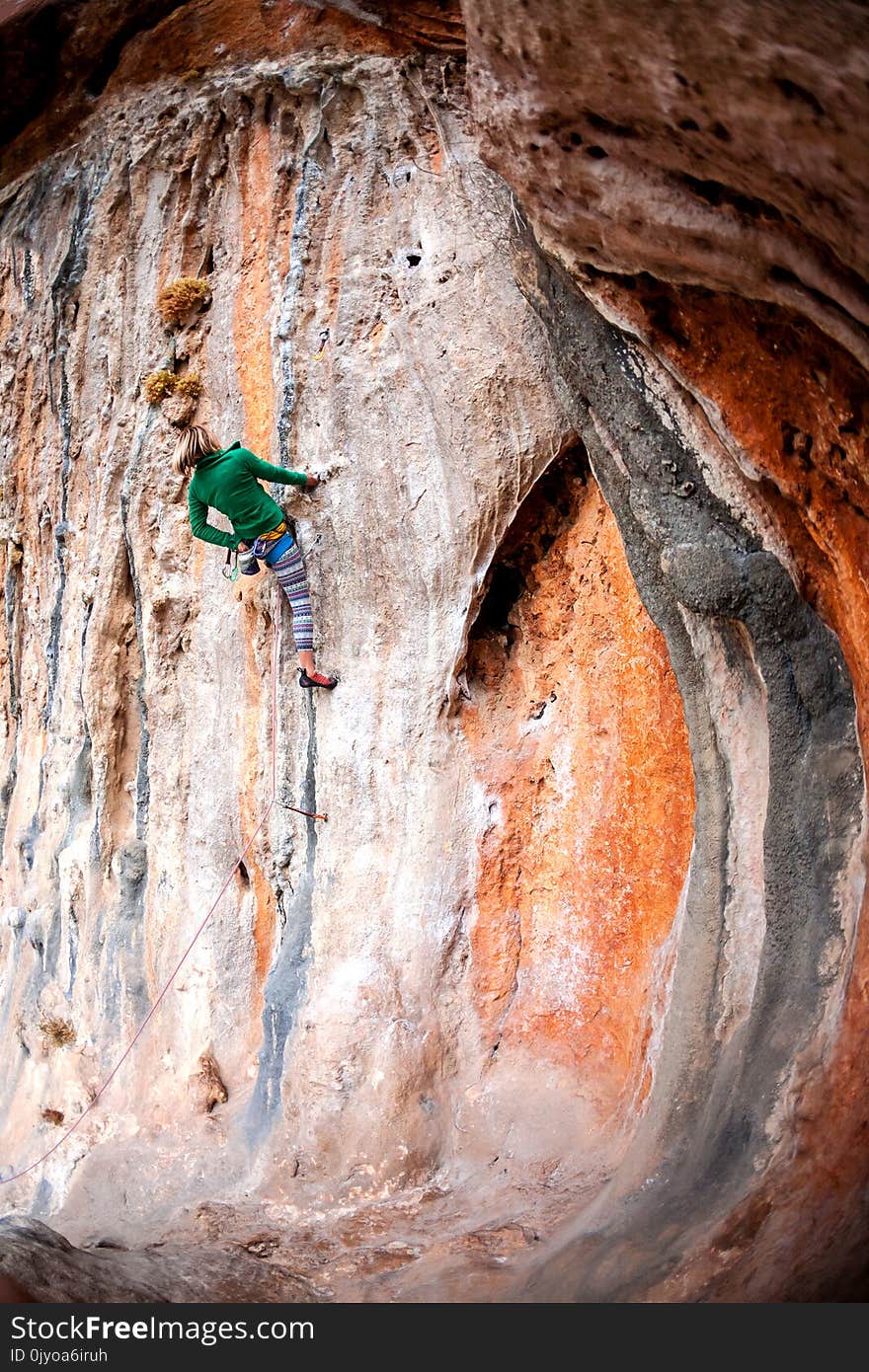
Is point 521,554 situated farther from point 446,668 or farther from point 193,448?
point 193,448

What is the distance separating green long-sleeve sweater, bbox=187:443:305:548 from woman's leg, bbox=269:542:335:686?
275 mm

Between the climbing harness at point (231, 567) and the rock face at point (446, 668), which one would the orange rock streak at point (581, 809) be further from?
the climbing harness at point (231, 567)

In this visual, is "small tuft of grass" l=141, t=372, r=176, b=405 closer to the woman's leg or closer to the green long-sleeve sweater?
the green long-sleeve sweater

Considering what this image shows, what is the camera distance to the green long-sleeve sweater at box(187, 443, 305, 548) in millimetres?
5973

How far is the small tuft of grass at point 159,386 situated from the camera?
23.2 feet

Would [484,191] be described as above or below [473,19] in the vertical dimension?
above

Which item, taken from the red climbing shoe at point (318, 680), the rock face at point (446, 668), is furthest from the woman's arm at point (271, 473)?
the red climbing shoe at point (318, 680)

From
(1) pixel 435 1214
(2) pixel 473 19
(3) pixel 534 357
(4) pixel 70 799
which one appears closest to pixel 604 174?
(2) pixel 473 19

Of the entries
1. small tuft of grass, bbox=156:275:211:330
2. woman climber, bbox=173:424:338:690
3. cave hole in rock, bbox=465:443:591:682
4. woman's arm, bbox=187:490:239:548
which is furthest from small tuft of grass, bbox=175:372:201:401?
cave hole in rock, bbox=465:443:591:682

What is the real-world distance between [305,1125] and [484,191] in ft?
19.3

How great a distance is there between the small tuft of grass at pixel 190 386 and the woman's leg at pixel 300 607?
160 cm

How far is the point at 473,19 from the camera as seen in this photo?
11.0ft

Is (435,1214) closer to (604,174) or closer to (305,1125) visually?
(305,1125)

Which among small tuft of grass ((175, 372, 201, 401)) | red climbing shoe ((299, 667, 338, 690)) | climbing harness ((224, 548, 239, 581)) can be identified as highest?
small tuft of grass ((175, 372, 201, 401))
